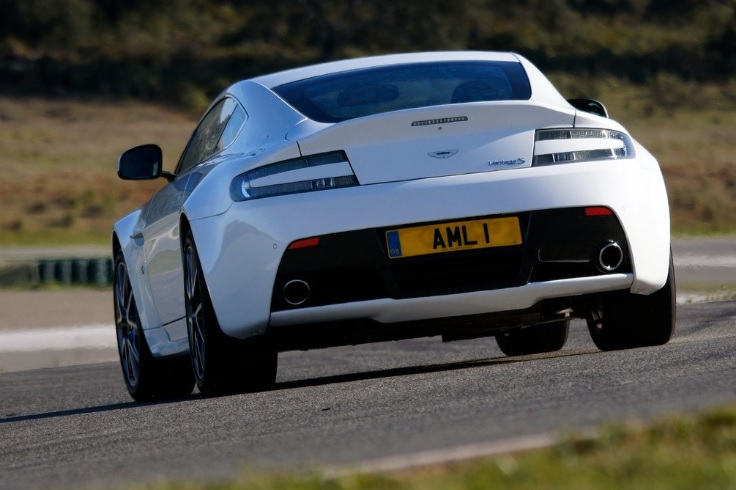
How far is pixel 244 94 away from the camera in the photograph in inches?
299

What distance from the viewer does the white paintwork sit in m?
6.54

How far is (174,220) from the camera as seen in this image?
7.57m

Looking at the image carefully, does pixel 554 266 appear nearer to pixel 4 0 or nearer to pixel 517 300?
pixel 517 300

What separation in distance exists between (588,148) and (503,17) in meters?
64.5

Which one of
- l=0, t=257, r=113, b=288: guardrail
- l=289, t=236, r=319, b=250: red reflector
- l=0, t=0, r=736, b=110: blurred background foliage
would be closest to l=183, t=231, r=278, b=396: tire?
l=289, t=236, r=319, b=250: red reflector

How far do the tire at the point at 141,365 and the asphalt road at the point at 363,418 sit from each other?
9.0 inches

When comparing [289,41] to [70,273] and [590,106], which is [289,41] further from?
[590,106]

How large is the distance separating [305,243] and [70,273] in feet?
67.3

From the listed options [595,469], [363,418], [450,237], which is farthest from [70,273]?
[595,469]

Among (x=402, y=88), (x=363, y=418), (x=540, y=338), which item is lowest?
(x=540, y=338)

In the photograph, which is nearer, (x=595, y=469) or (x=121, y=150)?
(x=595, y=469)

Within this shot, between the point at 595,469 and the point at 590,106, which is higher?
the point at 595,469

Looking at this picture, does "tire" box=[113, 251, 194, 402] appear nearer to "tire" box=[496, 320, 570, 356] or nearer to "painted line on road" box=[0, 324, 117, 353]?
"tire" box=[496, 320, 570, 356]

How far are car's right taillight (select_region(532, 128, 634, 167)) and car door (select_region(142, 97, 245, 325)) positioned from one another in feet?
4.92
